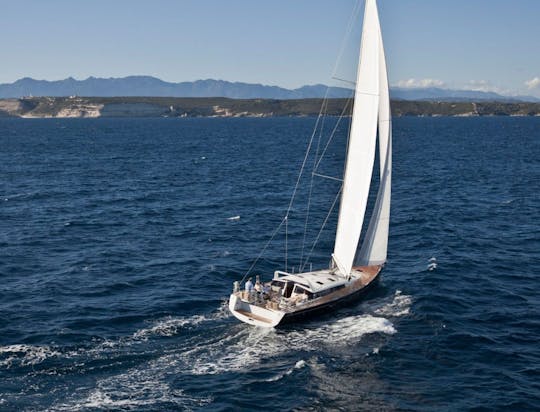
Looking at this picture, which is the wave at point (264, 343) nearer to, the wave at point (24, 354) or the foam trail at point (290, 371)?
the foam trail at point (290, 371)

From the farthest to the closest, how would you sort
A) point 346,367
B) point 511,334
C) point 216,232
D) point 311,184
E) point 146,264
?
point 311,184, point 216,232, point 146,264, point 511,334, point 346,367

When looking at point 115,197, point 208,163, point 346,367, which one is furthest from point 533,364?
point 208,163

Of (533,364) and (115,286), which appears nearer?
(533,364)

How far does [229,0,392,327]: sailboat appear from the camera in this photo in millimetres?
41125

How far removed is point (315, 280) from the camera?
44.5 metres

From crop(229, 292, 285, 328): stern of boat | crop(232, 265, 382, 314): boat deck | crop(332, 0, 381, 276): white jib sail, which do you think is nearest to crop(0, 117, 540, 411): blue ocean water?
crop(229, 292, 285, 328): stern of boat

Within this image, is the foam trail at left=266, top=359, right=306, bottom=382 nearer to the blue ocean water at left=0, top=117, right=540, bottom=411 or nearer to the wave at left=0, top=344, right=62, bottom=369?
the blue ocean water at left=0, top=117, right=540, bottom=411

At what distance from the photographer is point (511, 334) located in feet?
133

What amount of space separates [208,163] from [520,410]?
103 meters

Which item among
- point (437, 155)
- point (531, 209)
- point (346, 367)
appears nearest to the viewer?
point (346, 367)

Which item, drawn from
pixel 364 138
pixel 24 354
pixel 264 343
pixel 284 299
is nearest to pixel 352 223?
pixel 364 138

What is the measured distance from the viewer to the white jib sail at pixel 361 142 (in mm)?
43312

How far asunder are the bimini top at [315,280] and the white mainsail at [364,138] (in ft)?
4.22

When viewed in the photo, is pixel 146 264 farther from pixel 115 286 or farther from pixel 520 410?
pixel 520 410
